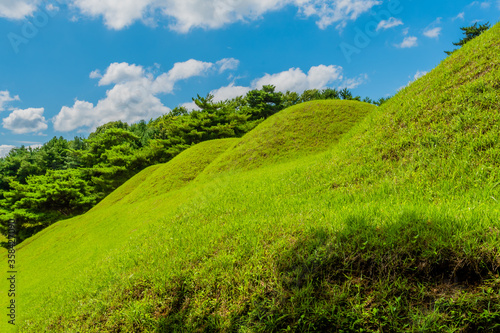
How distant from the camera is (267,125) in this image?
21.8m

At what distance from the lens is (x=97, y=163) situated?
127 ft

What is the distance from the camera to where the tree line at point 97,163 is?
30.0 meters

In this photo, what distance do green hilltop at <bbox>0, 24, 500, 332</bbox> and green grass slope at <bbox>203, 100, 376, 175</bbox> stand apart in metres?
9.06

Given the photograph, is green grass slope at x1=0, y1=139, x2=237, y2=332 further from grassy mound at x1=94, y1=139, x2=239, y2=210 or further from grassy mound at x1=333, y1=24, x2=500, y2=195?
grassy mound at x1=333, y1=24, x2=500, y2=195

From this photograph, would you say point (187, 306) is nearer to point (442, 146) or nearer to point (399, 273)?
point (399, 273)

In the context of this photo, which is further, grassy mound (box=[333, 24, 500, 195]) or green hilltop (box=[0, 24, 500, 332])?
grassy mound (box=[333, 24, 500, 195])

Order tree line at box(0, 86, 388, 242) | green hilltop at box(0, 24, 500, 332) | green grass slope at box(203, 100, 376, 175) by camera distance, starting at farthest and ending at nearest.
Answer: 1. tree line at box(0, 86, 388, 242)
2. green grass slope at box(203, 100, 376, 175)
3. green hilltop at box(0, 24, 500, 332)

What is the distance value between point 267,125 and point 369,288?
19739 millimetres

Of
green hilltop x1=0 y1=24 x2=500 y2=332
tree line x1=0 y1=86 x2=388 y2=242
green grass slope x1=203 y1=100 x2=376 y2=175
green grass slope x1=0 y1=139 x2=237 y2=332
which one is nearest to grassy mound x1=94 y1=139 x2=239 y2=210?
green grass slope x1=0 y1=139 x2=237 y2=332

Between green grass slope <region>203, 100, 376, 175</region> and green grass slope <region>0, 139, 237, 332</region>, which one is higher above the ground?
green grass slope <region>203, 100, 376, 175</region>

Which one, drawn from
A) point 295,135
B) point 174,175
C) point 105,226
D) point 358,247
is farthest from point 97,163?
point 358,247

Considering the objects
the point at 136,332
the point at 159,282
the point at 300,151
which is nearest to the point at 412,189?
the point at 159,282

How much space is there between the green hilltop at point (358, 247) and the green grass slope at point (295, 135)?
906 cm

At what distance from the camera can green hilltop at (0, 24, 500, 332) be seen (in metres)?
2.51
